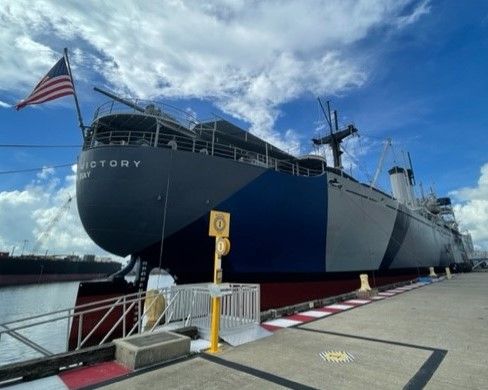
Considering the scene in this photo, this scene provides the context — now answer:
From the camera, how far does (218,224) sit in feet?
19.0

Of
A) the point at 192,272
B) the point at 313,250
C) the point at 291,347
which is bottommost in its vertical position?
the point at 291,347

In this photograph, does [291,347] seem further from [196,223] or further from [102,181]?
[102,181]

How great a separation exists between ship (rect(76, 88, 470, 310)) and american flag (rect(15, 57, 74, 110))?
1.87 metres

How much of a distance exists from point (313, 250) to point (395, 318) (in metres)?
7.24

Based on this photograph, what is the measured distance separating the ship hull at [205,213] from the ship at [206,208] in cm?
4

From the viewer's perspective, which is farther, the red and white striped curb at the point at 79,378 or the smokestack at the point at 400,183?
the smokestack at the point at 400,183

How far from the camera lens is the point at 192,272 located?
1277cm

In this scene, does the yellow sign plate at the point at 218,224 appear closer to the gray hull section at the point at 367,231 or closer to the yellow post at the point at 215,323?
the yellow post at the point at 215,323

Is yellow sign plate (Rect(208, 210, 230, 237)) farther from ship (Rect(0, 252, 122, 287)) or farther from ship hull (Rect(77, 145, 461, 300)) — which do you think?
ship (Rect(0, 252, 122, 287))

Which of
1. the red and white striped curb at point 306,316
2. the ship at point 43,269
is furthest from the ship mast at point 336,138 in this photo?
the ship at point 43,269

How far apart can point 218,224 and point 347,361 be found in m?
3.16

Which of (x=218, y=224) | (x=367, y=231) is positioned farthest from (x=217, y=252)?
(x=367, y=231)

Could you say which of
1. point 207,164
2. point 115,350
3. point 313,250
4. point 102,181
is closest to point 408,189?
point 313,250

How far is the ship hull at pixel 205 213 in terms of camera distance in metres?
11.5
